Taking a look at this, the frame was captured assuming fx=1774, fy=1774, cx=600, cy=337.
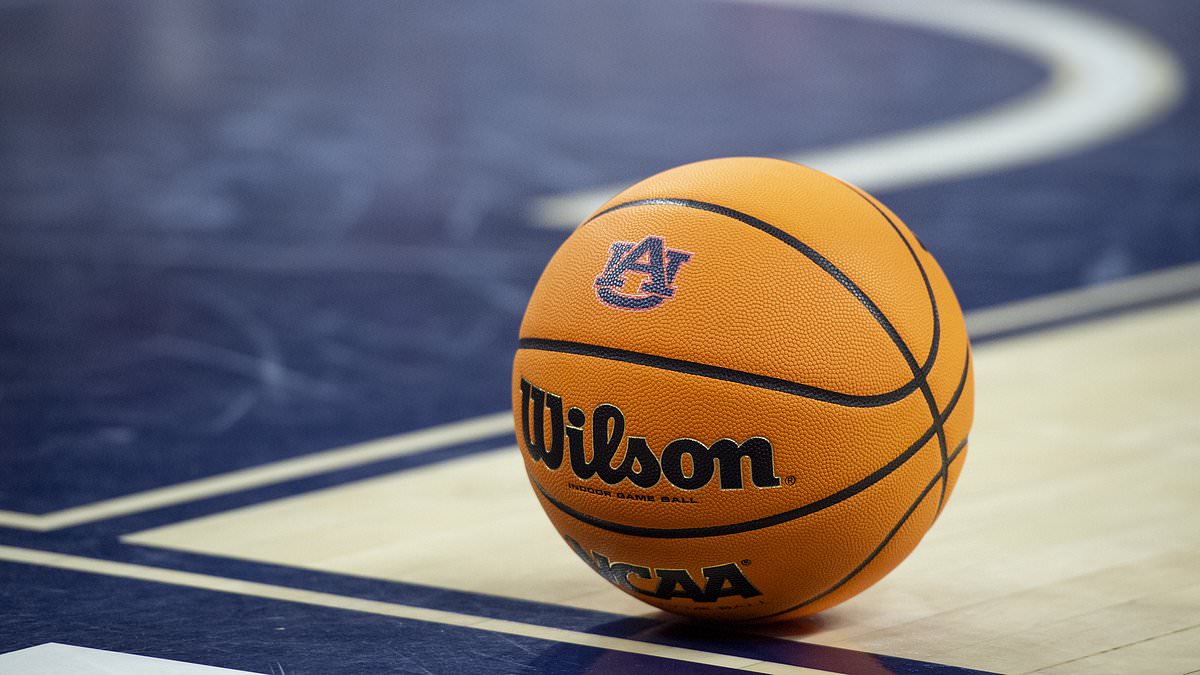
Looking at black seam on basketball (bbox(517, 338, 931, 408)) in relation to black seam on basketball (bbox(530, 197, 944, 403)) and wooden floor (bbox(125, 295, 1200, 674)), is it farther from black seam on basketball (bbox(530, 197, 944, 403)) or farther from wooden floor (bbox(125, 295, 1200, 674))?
wooden floor (bbox(125, 295, 1200, 674))

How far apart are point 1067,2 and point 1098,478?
9.65 meters

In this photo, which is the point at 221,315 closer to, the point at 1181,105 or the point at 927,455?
the point at 927,455

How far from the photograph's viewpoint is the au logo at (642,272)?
358cm

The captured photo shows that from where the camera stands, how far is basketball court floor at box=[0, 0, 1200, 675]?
3949 mm

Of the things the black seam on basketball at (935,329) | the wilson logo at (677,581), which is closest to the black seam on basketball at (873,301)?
the black seam on basketball at (935,329)

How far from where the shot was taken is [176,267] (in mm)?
7820

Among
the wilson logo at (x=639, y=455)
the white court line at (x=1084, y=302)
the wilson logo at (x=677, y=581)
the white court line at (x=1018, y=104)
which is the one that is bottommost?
the wilson logo at (x=677, y=581)

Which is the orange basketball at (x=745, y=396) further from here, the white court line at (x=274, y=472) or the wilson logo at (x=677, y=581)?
the white court line at (x=274, y=472)

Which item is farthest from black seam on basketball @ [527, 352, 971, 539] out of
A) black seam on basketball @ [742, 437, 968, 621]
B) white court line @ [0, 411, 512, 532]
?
white court line @ [0, 411, 512, 532]

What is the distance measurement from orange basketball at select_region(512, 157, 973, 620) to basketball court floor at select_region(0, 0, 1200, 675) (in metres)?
0.25

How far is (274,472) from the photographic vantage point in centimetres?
522

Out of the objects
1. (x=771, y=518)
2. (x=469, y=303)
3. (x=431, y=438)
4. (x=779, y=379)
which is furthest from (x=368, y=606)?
(x=469, y=303)

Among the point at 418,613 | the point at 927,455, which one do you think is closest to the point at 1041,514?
the point at 927,455

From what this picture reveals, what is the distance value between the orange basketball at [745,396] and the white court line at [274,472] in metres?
1.58
